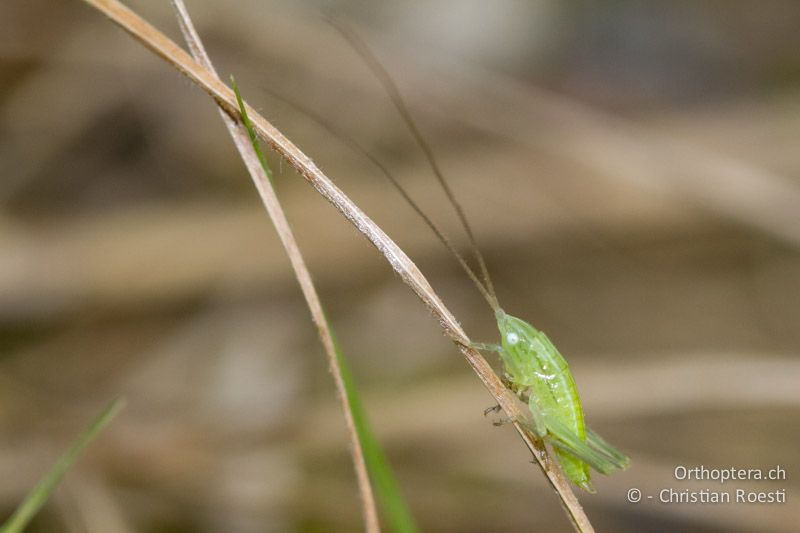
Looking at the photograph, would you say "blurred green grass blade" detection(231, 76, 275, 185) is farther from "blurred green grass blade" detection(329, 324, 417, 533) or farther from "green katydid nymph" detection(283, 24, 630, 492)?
"green katydid nymph" detection(283, 24, 630, 492)

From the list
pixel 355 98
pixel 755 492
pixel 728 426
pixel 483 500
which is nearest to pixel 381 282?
pixel 355 98

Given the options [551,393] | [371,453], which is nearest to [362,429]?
[371,453]

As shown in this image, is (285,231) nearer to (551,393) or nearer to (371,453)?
(371,453)

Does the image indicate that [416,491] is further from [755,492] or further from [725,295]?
[725,295]

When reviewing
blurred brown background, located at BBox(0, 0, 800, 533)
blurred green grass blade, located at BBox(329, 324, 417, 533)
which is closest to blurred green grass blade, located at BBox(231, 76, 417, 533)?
blurred green grass blade, located at BBox(329, 324, 417, 533)

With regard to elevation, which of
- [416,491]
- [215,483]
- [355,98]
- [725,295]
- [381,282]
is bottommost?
[215,483]

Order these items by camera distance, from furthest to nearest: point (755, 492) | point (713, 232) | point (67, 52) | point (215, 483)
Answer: point (713, 232)
point (67, 52)
point (215, 483)
point (755, 492)

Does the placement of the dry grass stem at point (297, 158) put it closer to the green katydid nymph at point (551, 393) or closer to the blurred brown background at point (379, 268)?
the green katydid nymph at point (551, 393)

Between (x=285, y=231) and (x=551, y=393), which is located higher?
(x=551, y=393)
